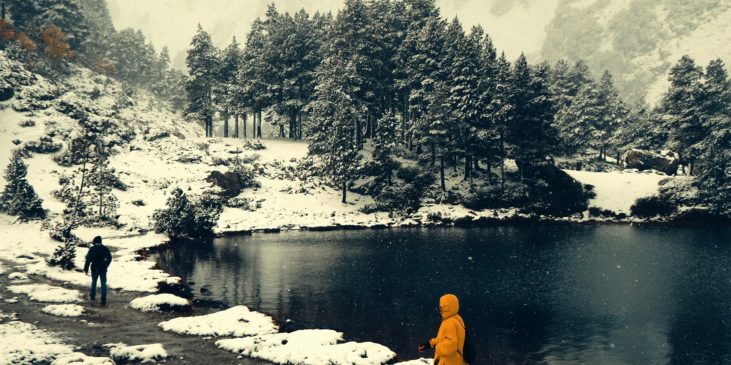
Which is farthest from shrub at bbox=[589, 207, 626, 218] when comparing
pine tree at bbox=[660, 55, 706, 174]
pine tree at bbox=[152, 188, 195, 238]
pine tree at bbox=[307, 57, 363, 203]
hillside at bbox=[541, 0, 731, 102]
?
hillside at bbox=[541, 0, 731, 102]

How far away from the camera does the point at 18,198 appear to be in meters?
40.4

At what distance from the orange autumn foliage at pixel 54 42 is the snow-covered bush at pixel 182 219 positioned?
145 ft

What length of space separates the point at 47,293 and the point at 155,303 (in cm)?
437

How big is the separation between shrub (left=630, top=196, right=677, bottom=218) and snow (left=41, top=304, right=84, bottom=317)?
54.5 m

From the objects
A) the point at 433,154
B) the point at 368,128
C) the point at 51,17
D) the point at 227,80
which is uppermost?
the point at 51,17

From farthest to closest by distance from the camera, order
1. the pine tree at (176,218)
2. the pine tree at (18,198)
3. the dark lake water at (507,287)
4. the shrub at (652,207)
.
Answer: the shrub at (652,207), the pine tree at (176,218), the pine tree at (18,198), the dark lake water at (507,287)

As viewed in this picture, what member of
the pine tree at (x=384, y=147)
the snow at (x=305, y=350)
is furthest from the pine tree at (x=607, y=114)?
the snow at (x=305, y=350)

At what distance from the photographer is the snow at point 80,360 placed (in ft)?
42.6

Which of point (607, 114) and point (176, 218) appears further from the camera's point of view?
point (607, 114)

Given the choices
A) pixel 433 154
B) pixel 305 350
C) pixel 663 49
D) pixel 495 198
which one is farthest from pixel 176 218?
pixel 663 49

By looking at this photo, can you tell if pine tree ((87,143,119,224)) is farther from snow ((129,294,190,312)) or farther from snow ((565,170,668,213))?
snow ((565,170,668,213))

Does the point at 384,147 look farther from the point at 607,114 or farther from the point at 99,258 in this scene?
the point at 607,114

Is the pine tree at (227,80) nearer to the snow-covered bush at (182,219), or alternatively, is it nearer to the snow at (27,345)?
the snow-covered bush at (182,219)

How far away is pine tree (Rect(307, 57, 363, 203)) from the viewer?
58.2 m
